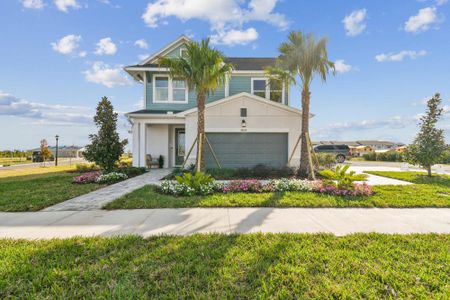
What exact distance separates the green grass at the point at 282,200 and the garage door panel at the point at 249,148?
5.13 metres

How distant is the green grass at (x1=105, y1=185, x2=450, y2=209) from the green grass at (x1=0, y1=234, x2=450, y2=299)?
1.99 meters

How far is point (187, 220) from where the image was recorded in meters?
4.59

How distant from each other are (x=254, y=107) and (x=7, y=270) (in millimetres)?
10512

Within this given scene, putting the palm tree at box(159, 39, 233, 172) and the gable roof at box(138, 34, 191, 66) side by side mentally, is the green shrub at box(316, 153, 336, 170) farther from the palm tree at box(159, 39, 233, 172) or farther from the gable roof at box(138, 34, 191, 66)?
the gable roof at box(138, 34, 191, 66)

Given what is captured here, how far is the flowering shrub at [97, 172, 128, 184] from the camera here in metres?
9.14

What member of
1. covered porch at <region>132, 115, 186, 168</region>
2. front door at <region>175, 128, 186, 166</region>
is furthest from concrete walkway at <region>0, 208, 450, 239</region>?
front door at <region>175, 128, 186, 166</region>

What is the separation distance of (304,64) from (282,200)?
6723mm

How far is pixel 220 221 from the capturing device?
4.53m

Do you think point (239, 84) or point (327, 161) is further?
point (239, 84)

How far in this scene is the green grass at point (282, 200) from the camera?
5641 mm

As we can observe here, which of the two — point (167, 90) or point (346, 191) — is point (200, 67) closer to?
point (167, 90)

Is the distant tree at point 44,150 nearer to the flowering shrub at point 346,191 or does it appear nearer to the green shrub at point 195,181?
the green shrub at point 195,181

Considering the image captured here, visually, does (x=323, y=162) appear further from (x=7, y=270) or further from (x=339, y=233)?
(x=7, y=270)

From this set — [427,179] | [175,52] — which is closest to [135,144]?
[175,52]
